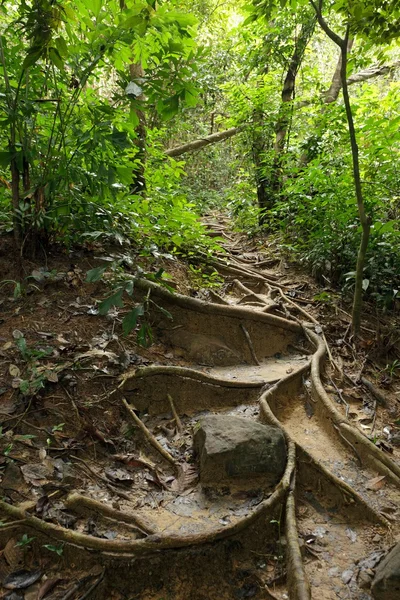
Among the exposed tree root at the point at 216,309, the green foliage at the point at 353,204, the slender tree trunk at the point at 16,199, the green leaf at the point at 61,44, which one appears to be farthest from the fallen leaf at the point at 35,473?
the green foliage at the point at 353,204

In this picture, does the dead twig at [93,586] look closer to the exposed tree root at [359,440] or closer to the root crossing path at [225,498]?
the root crossing path at [225,498]

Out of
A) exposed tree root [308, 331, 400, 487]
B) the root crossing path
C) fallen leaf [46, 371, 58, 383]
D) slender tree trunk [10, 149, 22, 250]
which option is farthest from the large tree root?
slender tree trunk [10, 149, 22, 250]

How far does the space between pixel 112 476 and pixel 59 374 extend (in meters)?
0.90

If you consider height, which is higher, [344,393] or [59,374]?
[59,374]

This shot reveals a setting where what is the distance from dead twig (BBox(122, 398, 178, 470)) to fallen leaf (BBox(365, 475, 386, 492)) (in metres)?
1.52

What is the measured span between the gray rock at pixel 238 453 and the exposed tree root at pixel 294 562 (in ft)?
0.99

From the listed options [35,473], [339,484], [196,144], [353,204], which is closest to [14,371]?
[35,473]

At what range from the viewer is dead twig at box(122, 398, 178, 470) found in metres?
3.19

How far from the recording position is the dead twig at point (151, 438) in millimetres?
3195

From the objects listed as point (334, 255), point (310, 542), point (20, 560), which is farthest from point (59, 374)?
point (334, 255)

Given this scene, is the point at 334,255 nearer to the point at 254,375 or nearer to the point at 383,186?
the point at 383,186

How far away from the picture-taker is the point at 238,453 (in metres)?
3.03

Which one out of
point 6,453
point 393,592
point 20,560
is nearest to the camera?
point 393,592

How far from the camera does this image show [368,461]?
131 inches
